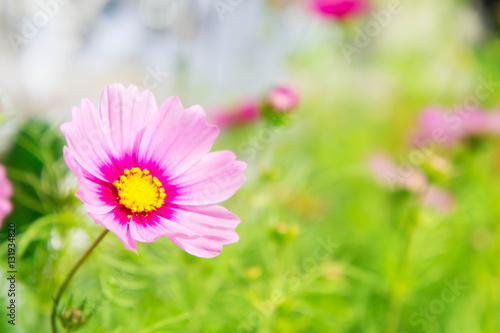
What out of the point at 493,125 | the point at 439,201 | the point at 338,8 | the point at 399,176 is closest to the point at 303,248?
the point at 399,176

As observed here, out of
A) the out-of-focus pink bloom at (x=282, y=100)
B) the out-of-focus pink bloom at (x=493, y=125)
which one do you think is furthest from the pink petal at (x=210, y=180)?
the out-of-focus pink bloom at (x=493, y=125)

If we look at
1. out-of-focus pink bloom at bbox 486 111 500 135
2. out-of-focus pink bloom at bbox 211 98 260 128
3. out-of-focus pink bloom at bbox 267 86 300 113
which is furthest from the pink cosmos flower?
out-of-focus pink bloom at bbox 486 111 500 135

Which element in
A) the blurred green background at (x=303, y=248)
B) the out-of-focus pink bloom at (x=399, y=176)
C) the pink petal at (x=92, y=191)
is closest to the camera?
the pink petal at (x=92, y=191)

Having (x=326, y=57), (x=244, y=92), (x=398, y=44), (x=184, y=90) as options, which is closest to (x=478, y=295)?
(x=184, y=90)

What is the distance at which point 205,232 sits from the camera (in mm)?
351

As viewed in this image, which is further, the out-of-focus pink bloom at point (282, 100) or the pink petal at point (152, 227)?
the out-of-focus pink bloom at point (282, 100)

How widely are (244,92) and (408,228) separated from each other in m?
0.85

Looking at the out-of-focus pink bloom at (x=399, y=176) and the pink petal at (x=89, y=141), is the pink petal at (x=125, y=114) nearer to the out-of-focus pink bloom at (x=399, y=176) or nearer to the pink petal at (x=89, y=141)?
the pink petal at (x=89, y=141)

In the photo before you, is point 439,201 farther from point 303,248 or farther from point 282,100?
point 282,100

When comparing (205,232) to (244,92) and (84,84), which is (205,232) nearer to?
(84,84)

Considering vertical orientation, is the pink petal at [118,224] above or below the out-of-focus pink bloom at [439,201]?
below

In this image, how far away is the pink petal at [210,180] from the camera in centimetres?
36

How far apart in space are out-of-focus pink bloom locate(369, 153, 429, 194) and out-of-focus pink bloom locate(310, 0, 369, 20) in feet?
1.06

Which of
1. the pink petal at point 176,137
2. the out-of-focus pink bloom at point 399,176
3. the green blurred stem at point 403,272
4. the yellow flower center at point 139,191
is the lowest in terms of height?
the yellow flower center at point 139,191
